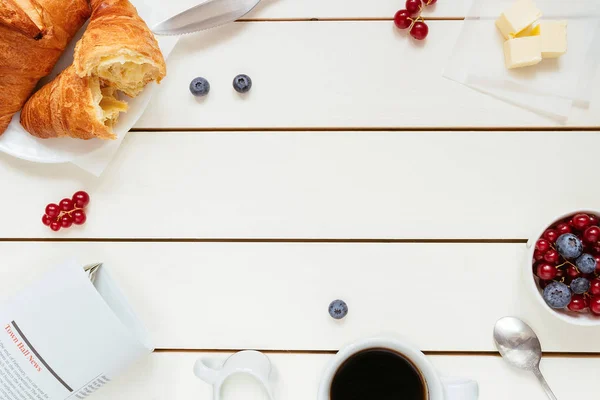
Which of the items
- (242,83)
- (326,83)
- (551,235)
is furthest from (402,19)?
(551,235)

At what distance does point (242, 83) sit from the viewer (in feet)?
2.69

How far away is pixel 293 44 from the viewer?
842mm

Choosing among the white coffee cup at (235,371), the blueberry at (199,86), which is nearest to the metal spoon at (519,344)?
the white coffee cup at (235,371)

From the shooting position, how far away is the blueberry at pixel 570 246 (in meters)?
0.71

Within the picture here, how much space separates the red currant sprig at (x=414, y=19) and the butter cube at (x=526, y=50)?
130 mm

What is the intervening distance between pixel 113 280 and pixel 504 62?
682 mm

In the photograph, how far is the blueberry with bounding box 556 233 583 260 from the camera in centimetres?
71

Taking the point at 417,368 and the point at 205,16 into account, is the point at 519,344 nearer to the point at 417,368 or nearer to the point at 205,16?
the point at 417,368

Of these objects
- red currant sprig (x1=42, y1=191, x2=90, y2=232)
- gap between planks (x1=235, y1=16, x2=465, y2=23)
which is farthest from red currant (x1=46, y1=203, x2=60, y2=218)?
gap between planks (x1=235, y1=16, x2=465, y2=23)

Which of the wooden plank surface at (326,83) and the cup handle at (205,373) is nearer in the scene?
the cup handle at (205,373)

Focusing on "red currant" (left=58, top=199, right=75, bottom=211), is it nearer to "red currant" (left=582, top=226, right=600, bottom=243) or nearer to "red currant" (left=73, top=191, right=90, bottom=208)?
"red currant" (left=73, top=191, right=90, bottom=208)

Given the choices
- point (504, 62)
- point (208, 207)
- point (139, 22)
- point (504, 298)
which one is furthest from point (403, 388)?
point (139, 22)

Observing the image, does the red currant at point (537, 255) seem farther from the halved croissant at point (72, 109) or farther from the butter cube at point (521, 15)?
the halved croissant at point (72, 109)

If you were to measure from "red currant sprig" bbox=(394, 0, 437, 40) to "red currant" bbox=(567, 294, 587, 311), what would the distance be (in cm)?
44
